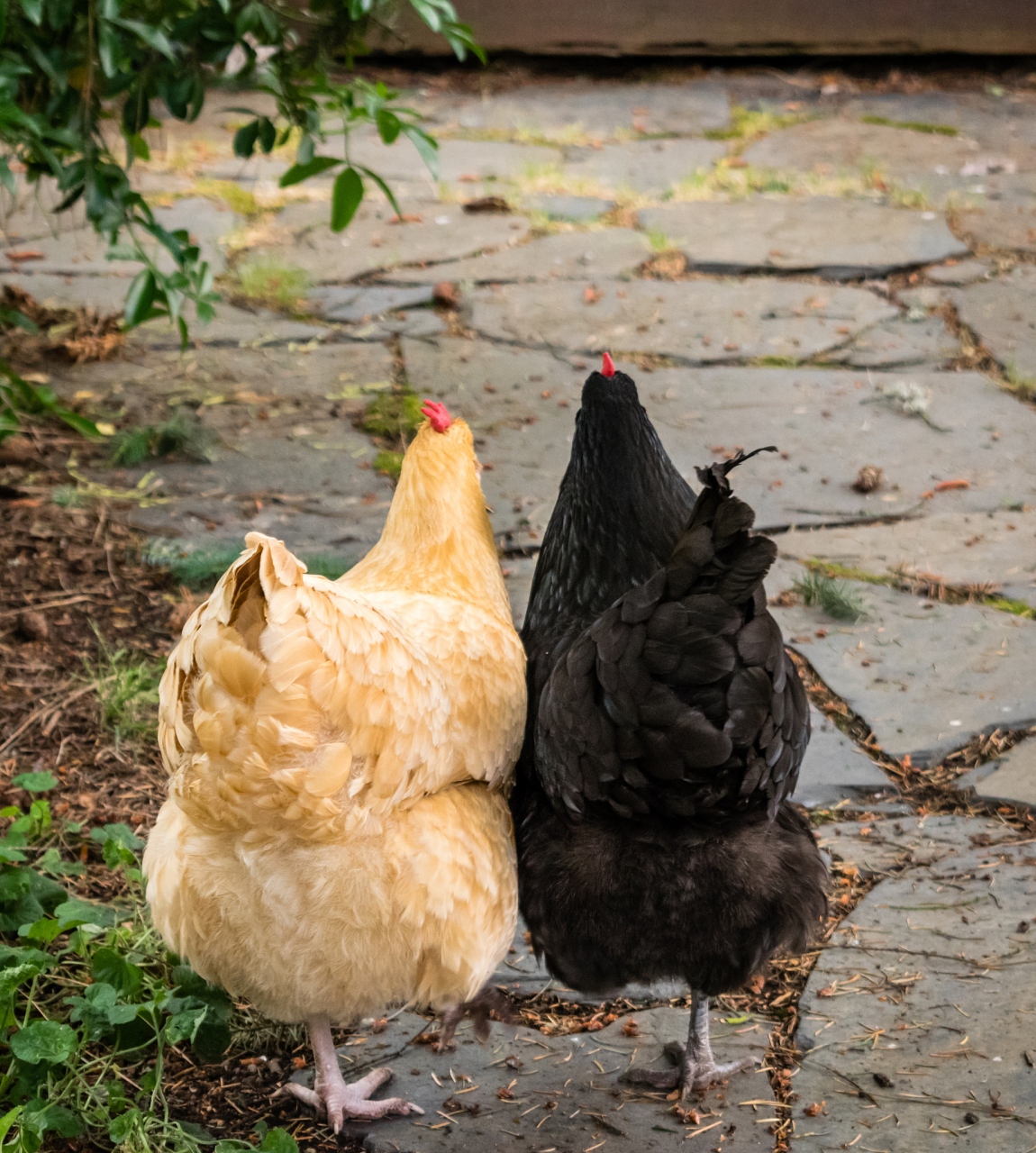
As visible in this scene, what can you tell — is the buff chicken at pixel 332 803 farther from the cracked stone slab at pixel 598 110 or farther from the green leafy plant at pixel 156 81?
the cracked stone slab at pixel 598 110

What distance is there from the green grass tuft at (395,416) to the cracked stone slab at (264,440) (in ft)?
0.22

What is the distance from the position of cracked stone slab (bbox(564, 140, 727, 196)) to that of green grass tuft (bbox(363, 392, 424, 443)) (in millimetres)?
2498

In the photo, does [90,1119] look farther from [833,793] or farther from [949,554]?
[949,554]

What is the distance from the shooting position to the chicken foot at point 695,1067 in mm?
2008

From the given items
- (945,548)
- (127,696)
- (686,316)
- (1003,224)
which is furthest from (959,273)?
(127,696)

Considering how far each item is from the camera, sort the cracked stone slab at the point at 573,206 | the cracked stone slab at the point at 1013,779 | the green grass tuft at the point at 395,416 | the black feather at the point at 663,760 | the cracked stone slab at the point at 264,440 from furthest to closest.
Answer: the cracked stone slab at the point at 573,206
the green grass tuft at the point at 395,416
the cracked stone slab at the point at 264,440
the cracked stone slab at the point at 1013,779
the black feather at the point at 663,760

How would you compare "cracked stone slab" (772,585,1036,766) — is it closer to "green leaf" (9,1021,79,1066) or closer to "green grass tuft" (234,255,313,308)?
"green leaf" (9,1021,79,1066)

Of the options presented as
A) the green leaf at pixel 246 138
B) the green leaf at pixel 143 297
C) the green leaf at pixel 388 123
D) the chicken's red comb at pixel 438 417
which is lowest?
the chicken's red comb at pixel 438 417

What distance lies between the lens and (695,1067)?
2.01 meters

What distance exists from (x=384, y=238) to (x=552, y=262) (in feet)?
2.95

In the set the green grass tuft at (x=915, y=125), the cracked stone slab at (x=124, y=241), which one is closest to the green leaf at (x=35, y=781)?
the cracked stone slab at (x=124, y=241)

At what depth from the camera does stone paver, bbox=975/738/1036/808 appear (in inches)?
99.7

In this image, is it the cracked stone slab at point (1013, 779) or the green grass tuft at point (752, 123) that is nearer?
the cracked stone slab at point (1013, 779)

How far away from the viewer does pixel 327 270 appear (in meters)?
5.21
